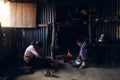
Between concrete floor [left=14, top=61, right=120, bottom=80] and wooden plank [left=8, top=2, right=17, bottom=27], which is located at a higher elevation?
wooden plank [left=8, top=2, right=17, bottom=27]

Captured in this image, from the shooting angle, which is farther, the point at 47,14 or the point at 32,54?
the point at 47,14

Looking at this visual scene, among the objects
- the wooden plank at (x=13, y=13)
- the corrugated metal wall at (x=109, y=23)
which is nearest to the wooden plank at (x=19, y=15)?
the wooden plank at (x=13, y=13)

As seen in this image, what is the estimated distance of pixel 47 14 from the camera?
45.6 ft

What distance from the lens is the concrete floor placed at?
1142cm

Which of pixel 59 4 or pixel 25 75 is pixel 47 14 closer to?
pixel 59 4

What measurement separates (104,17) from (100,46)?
1.62 metres

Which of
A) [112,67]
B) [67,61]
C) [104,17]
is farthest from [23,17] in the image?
[112,67]

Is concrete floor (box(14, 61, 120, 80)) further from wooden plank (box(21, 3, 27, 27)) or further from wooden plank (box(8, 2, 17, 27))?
wooden plank (box(8, 2, 17, 27))

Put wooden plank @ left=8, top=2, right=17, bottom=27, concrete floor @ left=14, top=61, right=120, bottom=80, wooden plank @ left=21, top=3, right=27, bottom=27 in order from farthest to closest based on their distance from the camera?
wooden plank @ left=21, top=3, right=27, bottom=27 → wooden plank @ left=8, top=2, right=17, bottom=27 → concrete floor @ left=14, top=61, right=120, bottom=80

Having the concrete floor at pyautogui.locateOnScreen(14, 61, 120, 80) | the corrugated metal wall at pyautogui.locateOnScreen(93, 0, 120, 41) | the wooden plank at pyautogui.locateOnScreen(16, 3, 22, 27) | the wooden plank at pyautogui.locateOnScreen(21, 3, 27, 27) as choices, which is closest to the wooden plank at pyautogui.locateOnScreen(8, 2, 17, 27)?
the wooden plank at pyautogui.locateOnScreen(16, 3, 22, 27)

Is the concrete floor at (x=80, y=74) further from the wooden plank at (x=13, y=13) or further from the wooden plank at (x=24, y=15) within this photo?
the wooden plank at (x=13, y=13)

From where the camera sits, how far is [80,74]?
11867 mm

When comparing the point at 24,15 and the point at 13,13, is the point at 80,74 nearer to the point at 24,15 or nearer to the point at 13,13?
the point at 24,15

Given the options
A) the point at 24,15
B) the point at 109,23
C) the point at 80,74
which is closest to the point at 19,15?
the point at 24,15
